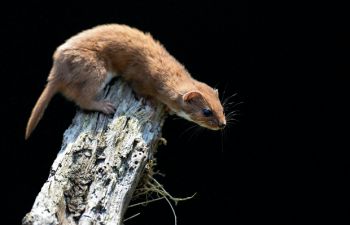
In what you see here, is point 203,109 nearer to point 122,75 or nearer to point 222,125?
point 222,125

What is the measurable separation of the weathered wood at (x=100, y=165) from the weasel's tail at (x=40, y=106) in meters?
0.31

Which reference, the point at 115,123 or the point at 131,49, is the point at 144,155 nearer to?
the point at 115,123

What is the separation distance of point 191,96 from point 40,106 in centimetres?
131

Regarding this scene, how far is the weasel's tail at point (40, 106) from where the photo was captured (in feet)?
19.6

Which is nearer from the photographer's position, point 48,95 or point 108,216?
point 108,216

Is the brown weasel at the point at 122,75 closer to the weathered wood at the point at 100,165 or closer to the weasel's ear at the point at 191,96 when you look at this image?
the weasel's ear at the point at 191,96

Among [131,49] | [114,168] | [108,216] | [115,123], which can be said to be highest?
[131,49]

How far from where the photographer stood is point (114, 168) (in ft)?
17.9

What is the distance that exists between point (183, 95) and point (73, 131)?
104 centimetres

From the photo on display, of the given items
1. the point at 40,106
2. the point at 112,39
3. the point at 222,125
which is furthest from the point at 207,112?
the point at 40,106

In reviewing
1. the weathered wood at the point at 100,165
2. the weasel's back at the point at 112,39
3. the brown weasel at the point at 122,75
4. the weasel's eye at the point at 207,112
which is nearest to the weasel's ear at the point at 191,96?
the brown weasel at the point at 122,75

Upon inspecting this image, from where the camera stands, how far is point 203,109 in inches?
243

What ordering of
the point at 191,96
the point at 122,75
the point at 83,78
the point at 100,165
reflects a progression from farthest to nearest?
the point at 122,75, the point at 191,96, the point at 83,78, the point at 100,165

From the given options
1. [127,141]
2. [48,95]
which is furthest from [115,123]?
[48,95]
